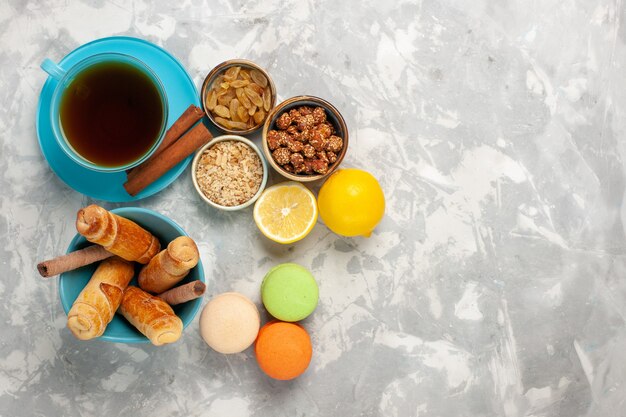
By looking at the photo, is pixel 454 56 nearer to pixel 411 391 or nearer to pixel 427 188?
pixel 427 188

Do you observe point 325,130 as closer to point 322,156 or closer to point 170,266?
point 322,156

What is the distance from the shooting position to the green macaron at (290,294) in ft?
3.67

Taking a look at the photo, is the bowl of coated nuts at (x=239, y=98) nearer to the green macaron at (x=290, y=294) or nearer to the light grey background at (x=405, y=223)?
the light grey background at (x=405, y=223)

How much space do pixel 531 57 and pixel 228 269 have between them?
774mm

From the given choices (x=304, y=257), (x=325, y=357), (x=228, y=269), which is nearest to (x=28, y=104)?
(x=228, y=269)

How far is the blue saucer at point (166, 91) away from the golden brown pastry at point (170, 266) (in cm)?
17

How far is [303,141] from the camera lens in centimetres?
112

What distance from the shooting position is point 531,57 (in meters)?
1.25

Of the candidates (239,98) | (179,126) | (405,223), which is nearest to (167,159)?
(179,126)

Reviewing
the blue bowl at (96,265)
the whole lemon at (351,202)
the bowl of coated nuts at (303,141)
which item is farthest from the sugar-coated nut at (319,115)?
the blue bowl at (96,265)

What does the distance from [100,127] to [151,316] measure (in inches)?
14.2

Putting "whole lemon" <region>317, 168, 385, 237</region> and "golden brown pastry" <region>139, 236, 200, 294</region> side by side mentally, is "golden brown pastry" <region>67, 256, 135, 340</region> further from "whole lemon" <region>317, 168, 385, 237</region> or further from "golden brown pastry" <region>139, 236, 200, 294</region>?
"whole lemon" <region>317, 168, 385, 237</region>

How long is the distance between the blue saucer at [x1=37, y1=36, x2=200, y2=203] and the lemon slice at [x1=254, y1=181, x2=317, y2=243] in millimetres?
169

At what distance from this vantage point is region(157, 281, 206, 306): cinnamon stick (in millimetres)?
932
